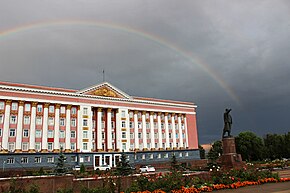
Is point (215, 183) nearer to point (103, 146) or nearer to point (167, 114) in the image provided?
point (103, 146)

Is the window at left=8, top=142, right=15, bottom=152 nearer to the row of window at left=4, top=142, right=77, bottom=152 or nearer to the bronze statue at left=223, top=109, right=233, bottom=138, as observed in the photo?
the row of window at left=4, top=142, right=77, bottom=152

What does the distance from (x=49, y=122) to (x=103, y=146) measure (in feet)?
37.6

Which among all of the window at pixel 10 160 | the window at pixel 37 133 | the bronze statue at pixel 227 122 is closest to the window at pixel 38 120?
the window at pixel 37 133

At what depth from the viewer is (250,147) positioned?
64.0 meters

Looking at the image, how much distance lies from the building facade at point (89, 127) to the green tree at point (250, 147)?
35.7ft

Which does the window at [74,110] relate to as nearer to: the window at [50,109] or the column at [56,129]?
the column at [56,129]

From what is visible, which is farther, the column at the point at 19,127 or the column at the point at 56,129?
the column at the point at 56,129

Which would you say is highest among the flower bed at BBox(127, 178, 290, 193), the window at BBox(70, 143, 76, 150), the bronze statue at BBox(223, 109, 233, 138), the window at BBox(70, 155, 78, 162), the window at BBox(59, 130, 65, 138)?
the window at BBox(59, 130, 65, 138)

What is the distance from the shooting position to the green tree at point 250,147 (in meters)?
63.8

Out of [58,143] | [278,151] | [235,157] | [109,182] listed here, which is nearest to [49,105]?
[58,143]

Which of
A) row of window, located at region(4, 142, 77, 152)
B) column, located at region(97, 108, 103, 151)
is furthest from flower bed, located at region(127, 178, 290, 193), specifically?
column, located at region(97, 108, 103, 151)

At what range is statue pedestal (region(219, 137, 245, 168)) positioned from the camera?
22.5 m

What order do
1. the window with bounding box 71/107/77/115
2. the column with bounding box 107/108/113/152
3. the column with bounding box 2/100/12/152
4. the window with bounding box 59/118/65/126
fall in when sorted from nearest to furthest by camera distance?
the column with bounding box 2/100/12/152, the window with bounding box 59/118/65/126, the window with bounding box 71/107/77/115, the column with bounding box 107/108/113/152

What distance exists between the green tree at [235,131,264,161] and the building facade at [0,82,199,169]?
10887 millimetres
